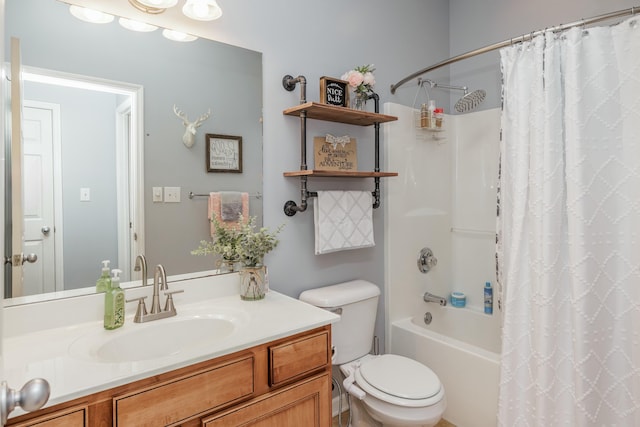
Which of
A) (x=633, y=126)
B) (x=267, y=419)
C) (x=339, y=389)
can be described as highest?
(x=633, y=126)

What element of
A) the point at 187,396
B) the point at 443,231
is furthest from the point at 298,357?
the point at 443,231

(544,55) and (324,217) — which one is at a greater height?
(544,55)

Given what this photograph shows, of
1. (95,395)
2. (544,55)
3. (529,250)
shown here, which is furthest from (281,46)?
(95,395)

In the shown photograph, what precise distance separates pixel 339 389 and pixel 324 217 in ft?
3.17

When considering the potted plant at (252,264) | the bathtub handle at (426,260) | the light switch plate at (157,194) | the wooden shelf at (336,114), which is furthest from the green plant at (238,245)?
the bathtub handle at (426,260)

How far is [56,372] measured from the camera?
0.97 m

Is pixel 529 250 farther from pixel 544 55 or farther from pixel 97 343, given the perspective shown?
pixel 97 343

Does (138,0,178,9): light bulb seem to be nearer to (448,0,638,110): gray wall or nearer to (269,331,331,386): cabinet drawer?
(269,331,331,386): cabinet drawer

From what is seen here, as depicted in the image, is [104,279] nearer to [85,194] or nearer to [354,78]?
[85,194]

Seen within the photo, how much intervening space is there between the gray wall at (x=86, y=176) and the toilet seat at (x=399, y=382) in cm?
118

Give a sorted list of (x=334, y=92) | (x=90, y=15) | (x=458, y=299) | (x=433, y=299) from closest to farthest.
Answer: (x=90, y=15), (x=334, y=92), (x=433, y=299), (x=458, y=299)

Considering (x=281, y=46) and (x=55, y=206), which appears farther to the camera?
(x=281, y=46)

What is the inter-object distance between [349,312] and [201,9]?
1.51 m

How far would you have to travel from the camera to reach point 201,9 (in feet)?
5.08
